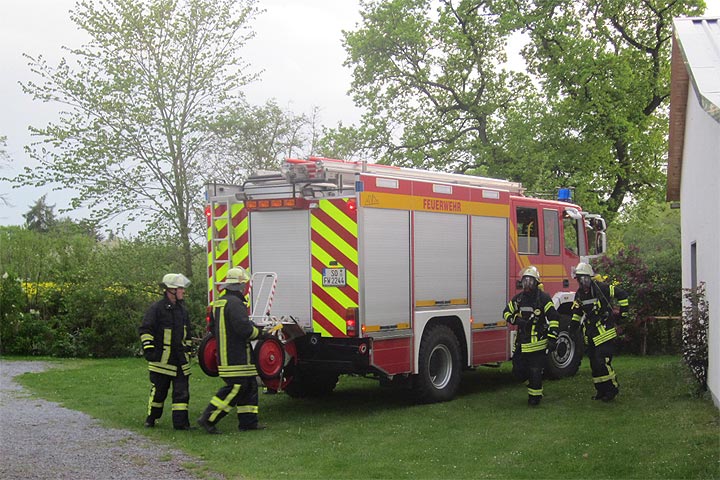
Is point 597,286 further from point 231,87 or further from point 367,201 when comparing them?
point 231,87

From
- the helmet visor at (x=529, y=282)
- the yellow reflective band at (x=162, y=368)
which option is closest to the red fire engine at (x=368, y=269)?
the yellow reflective band at (x=162, y=368)

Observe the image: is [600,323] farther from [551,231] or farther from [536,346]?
[551,231]

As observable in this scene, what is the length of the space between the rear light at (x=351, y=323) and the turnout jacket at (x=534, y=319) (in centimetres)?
222

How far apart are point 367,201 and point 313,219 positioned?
720mm

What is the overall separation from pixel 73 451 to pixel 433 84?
19605 millimetres

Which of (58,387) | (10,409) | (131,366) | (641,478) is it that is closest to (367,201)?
(641,478)

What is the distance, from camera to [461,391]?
1217cm

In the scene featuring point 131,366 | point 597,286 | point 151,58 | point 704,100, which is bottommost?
point 131,366

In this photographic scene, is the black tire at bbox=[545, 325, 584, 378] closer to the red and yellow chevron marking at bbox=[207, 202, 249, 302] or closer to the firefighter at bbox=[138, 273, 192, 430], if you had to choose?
the red and yellow chevron marking at bbox=[207, 202, 249, 302]

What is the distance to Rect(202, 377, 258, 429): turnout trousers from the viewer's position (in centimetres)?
912

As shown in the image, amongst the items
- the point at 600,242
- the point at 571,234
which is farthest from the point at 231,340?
the point at 600,242

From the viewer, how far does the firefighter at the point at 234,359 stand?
29.9 feet

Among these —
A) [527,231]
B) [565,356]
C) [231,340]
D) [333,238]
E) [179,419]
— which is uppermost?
[527,231]

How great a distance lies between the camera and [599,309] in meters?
10.9
